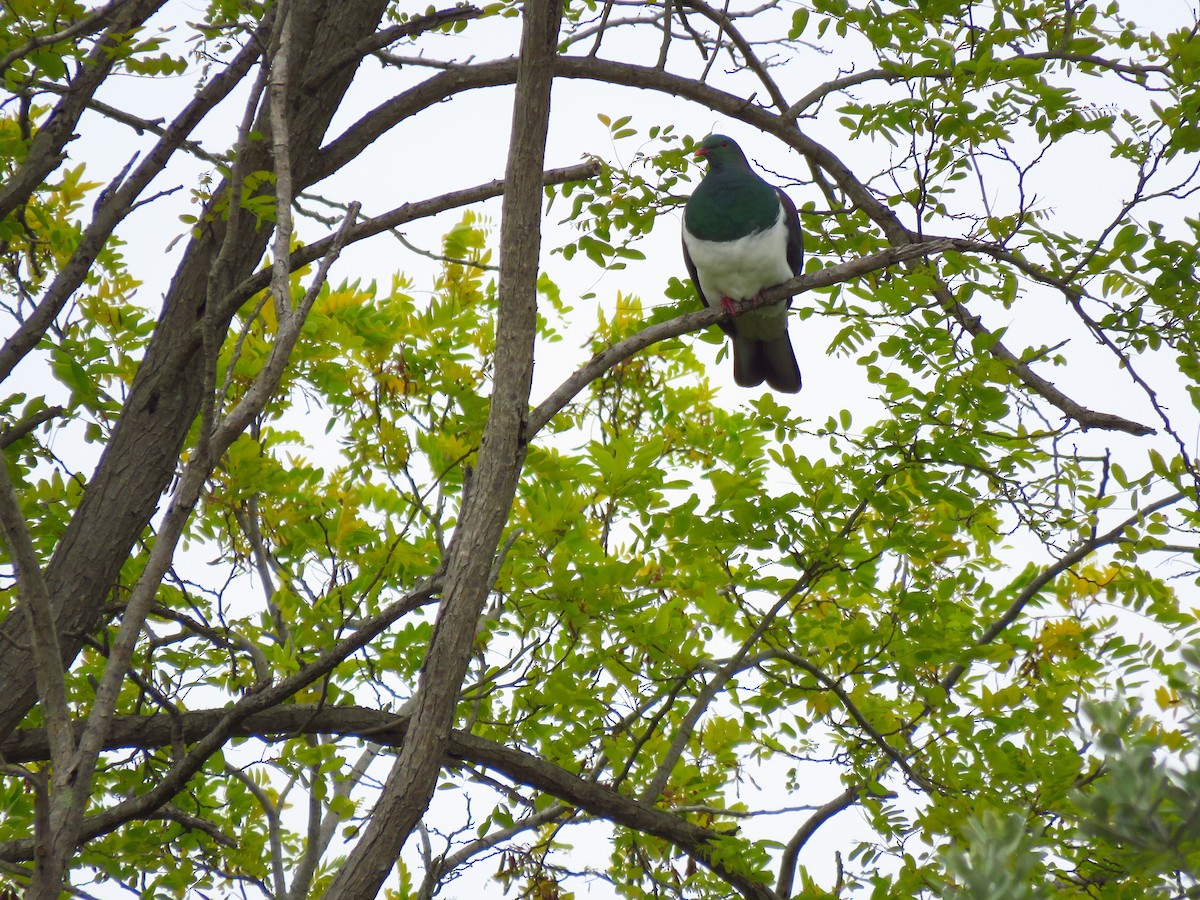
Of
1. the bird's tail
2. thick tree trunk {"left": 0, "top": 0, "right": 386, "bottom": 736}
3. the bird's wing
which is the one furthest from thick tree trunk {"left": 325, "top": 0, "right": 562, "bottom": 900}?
the bird's tail

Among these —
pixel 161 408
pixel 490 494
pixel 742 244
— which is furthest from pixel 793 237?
pixel 490 494

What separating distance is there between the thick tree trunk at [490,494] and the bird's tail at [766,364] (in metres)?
2.55

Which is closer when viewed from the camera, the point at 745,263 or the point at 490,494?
the point at 490,494

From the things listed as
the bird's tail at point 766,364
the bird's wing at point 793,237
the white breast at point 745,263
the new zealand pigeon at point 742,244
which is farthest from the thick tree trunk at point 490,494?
the bird's tail at point 766,364

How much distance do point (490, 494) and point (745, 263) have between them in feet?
7.54

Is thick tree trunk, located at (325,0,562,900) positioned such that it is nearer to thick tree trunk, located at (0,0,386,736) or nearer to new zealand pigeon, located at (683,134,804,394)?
thick tree trunk, located at (0,0,386,736)

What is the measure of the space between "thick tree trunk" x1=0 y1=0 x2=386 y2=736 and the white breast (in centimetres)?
147

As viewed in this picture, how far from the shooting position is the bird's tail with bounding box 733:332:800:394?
4.92m

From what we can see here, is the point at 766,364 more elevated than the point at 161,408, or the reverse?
the point at 766,364

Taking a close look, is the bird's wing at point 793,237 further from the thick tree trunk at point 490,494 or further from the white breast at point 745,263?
the thick tree trunk at point 490,494

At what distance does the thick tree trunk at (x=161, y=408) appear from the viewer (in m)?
2.97

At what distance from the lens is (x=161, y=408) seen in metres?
3.22

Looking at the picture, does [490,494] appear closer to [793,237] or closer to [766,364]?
[793,237]

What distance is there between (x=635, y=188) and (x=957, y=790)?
2037mm
